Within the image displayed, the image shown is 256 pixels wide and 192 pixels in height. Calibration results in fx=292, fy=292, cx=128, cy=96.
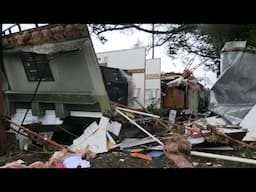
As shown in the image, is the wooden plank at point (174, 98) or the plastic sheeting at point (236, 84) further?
the wooden plank at point (174, 98)

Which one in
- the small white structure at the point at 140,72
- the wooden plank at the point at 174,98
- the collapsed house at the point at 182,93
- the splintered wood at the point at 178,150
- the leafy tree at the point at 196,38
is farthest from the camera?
the wooden plank at the point at 174,98

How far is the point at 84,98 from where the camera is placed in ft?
13.5

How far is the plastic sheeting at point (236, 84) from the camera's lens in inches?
169

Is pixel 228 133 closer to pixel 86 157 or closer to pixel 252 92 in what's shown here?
pixel 252 92

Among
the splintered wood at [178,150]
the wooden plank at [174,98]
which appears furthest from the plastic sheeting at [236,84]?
the splintered wood at [178,150]

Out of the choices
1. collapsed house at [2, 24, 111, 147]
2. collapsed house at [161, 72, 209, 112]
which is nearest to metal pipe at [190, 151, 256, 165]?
collapsed house at [2, 24, 111, 147]

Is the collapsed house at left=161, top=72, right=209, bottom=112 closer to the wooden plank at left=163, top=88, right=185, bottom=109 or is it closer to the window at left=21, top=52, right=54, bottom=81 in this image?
the wooden plank at left=163, top=88, right=185, bottom=109

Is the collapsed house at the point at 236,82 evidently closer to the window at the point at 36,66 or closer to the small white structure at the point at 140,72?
the small white structure at the point at 140,72

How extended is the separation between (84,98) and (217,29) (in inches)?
79.6

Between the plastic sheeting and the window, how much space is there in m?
2.60

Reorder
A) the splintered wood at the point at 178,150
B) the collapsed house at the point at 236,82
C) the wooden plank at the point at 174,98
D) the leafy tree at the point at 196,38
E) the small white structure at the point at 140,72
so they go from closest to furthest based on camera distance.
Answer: the splintered wood at the point at 178,150 → the leafy tree at the point at 196,38 → the collapsed house at the point at 236,82 → the small white structure at the point at 140,72 → the wooden plank at the point at 174,98

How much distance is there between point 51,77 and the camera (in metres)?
4.20

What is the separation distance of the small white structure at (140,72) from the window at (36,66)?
2.89 feet
